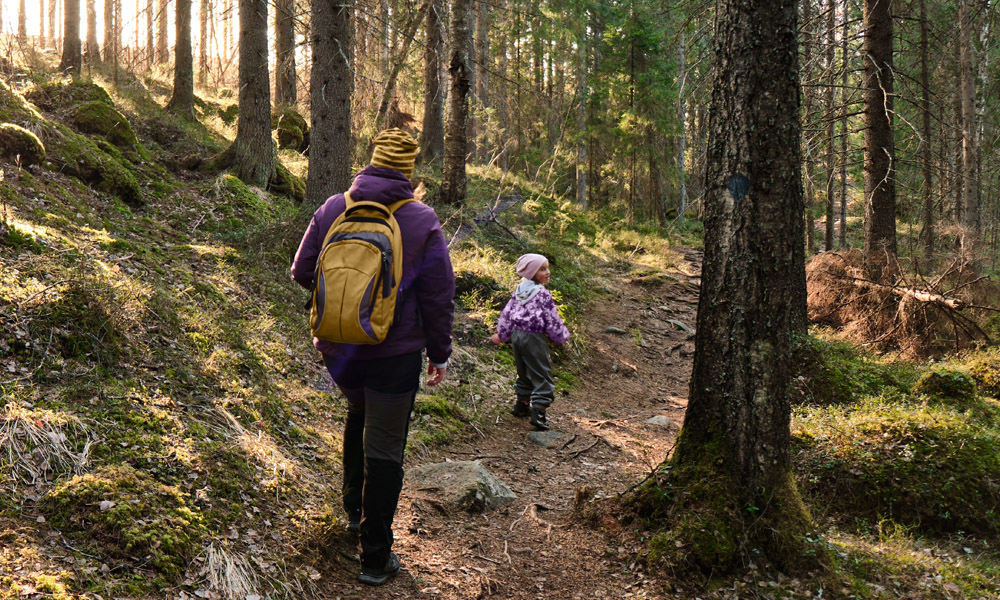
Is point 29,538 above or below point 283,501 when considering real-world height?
above

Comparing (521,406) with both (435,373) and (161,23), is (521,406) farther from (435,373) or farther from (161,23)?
(161,23)

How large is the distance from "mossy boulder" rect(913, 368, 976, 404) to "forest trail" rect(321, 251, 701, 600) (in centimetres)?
256

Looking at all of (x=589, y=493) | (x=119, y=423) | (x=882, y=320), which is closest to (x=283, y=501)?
(x=119, y=423)

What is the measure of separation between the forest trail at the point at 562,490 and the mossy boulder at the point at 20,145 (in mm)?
5583

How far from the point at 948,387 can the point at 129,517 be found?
23.0 ft

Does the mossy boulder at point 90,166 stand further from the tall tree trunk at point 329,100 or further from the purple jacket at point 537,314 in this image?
the purple jacket at point 537,314

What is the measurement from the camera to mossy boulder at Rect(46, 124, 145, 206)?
7277 mm

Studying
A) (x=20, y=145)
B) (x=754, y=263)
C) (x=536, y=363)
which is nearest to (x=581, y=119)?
(x=536, y=363)

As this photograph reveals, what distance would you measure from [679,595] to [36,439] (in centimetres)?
353

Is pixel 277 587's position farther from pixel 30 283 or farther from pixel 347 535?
pixel 30 283

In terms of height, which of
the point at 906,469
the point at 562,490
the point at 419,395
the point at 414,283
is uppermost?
the point at 414,283

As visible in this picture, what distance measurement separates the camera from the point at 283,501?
373 cm

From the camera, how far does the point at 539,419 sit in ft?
22.3

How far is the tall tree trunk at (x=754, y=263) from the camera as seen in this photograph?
3457 millimetres
